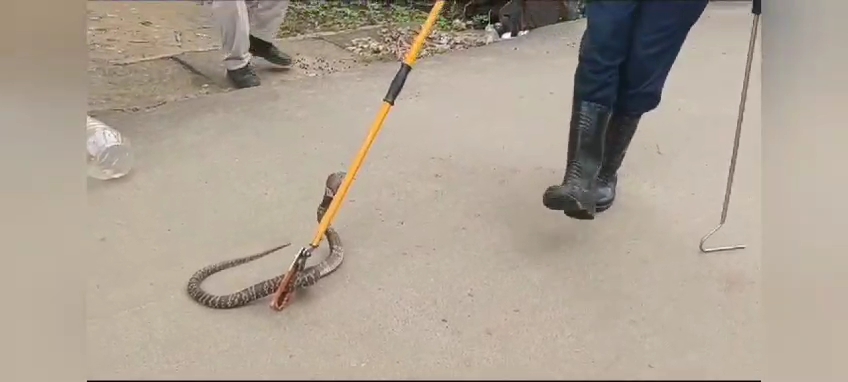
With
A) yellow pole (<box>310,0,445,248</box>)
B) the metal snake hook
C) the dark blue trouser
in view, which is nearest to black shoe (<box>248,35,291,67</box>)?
yellow pole (<box>310,0,445,248</box>)

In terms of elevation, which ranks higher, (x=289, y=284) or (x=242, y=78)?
(x=242, y=78)

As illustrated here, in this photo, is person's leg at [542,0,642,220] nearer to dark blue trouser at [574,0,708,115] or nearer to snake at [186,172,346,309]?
dark blue trouser at [574,0,708,115]

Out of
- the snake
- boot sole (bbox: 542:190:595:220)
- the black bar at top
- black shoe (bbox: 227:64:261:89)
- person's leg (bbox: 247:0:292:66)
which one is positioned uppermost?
person's leg (bbox: 247:0:292:66)

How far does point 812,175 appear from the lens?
100 cm

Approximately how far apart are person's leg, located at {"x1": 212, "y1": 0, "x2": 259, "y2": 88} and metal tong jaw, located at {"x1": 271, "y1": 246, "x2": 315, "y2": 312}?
229mm

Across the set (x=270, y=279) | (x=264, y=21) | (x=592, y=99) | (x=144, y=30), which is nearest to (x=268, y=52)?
(x=264, y=21)

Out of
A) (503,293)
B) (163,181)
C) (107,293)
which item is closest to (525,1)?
(503,293)

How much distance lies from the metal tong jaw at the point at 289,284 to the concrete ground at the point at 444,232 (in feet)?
0.04

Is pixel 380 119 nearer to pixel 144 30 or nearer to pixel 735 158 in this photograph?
pixel 144 30

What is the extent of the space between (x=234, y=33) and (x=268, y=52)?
4 centimetres

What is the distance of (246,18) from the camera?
3.49ft

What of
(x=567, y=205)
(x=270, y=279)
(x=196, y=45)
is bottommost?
(x=270, y=279)

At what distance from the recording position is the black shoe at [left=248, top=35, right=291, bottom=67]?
3.51 feet

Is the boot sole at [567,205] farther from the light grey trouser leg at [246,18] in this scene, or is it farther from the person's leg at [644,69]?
the light grey trouser leg at [246,18]
